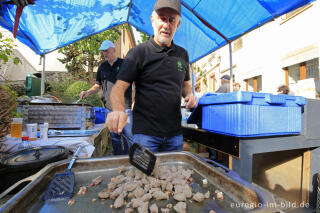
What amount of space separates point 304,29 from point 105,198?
874 centimetres

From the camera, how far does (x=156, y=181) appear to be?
93cm

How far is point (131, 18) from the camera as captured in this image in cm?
464

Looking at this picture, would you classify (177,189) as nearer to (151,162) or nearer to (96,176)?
A: (151,162)

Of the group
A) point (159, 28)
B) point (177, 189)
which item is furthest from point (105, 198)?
point (159, 28)

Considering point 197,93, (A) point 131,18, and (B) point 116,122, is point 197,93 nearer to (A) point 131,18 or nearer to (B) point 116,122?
(A) point 131,18

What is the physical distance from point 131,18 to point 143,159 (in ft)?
15.4

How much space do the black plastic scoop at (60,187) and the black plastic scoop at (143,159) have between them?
0.35m

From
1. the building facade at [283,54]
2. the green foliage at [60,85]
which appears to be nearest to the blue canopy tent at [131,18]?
the building facade at [283,54]

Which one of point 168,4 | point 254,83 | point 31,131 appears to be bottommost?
point 31,131

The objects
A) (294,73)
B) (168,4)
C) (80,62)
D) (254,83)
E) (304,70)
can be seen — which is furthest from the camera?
(254,83)

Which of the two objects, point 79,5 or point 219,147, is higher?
point 79,5

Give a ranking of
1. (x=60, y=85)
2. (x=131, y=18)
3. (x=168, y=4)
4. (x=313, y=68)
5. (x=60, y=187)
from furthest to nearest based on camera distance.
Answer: (x=60, y=85), (x=313, y=68), (x=131, y=18), (x=168, y=4), (x=60, y=187)

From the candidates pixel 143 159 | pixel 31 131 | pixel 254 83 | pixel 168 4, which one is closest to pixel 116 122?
pixel 143 159

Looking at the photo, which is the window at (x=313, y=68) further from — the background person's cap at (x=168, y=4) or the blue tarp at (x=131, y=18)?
the background person's cap at (x=168, y=4)
